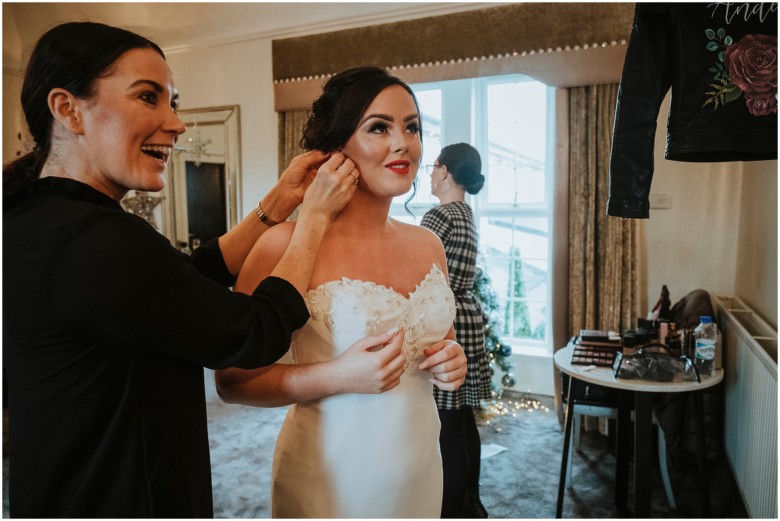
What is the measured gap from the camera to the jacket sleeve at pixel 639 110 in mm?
1473

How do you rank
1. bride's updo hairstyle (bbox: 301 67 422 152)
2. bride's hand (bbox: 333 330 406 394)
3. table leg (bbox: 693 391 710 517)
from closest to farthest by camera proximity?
bride's hand (bbox: 333 330 406 394) < bride's updo hairstyle (bbox: 301 67 422 152) < table leg (bbox: 693 391 710 517)

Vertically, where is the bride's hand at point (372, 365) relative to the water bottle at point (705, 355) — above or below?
above

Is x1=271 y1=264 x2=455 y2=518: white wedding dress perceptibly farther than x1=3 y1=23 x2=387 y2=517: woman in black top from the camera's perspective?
Yes

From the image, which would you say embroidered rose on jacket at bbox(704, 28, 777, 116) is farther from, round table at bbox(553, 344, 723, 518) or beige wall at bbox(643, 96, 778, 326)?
beige wall at bbox(643, 96, 778, 326)

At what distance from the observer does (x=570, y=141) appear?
4.01 meters

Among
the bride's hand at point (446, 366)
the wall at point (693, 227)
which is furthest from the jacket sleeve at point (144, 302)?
the wall at point (693, 227)

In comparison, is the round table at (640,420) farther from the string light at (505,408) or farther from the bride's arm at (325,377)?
the bride's arm at (325,377)

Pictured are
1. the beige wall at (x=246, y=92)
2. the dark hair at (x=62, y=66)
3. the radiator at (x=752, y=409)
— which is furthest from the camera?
the beige wall at (x=246, y=92)

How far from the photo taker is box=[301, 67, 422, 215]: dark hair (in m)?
1.42

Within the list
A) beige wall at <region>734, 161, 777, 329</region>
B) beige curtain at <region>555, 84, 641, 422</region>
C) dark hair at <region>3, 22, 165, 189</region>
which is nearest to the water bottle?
beige wall at <region>734, 161, 777, 329</region>

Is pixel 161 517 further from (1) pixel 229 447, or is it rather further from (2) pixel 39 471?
(1) pixel 229 447

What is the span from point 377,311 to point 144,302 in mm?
641

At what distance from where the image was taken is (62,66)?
913 mm

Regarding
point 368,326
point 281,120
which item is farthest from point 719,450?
point 281,120
